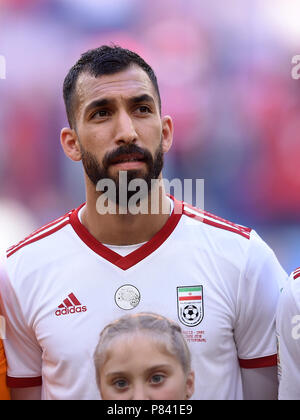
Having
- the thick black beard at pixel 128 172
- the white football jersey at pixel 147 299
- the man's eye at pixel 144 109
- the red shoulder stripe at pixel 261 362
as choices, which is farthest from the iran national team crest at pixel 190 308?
the man's eye at pixel 144 109

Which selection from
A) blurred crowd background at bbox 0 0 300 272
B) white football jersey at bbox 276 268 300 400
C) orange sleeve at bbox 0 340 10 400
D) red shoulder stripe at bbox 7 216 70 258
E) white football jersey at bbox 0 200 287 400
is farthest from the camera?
blurred crowd background at bbox 0 0 300 272

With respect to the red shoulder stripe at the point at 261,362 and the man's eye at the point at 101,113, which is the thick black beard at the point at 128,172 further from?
the red shoulder stripe at the point at 261,362

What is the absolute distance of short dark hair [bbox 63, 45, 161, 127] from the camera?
182cm

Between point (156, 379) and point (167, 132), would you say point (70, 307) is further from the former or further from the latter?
point (167, 132)

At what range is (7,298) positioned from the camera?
181 cm

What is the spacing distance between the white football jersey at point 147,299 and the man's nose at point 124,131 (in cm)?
35

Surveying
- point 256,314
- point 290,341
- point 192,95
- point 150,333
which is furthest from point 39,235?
point 192,95

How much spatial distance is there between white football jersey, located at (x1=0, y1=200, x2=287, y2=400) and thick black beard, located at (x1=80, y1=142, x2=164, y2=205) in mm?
200

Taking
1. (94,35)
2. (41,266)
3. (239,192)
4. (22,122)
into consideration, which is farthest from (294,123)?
(41,266)

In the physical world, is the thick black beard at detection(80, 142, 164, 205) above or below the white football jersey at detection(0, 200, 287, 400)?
above

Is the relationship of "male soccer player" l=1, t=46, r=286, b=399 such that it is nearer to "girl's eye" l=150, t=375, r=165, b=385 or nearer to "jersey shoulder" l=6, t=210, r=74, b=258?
"jersey shoulder" l=6, t=210, r=74, b=258

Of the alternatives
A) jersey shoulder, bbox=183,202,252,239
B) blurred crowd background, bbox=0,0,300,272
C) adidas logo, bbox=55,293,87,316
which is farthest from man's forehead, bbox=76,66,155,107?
blurred crowd background, bbox=0,0,300,272

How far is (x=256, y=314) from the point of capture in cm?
175

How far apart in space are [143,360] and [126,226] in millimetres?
460
